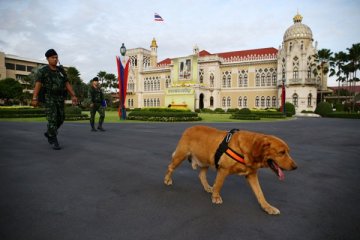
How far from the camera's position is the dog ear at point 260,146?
9.41ft

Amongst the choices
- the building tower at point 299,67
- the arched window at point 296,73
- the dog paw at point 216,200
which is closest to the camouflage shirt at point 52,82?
the dog paw at point 216,200

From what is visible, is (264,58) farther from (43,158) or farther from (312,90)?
(43,158)

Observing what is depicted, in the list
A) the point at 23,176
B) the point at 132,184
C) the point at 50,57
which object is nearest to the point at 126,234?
the point at 132,184

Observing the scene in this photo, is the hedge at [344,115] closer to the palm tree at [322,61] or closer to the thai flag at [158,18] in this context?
the palm tree at [322,61]

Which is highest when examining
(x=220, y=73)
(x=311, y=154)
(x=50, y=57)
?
(x=220, y=73)

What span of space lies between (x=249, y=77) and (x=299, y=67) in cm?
1123

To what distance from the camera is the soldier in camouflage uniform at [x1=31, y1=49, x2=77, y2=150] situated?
21.5 ft

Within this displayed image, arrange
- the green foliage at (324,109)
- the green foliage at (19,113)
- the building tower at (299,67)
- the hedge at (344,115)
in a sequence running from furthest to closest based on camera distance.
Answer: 1. the building tower at (299,67)
2. the green foliage at (324,109)
3. the hedge at (344,115)
4. the green foliage at (19,113)

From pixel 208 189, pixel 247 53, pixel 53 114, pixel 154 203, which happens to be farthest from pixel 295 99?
pixel 154 203

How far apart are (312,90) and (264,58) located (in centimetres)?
1292

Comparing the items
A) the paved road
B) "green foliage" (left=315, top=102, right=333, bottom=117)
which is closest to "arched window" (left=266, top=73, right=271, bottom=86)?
"green foliage" (left=315, top=102, right=333, bottom=117)

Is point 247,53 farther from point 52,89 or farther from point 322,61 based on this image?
point 52,89

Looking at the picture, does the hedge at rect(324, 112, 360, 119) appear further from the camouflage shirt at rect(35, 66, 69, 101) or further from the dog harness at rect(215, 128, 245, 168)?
the camouflage shirt at rect(35, 66, 69, 101)

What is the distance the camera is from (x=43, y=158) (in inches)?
224
